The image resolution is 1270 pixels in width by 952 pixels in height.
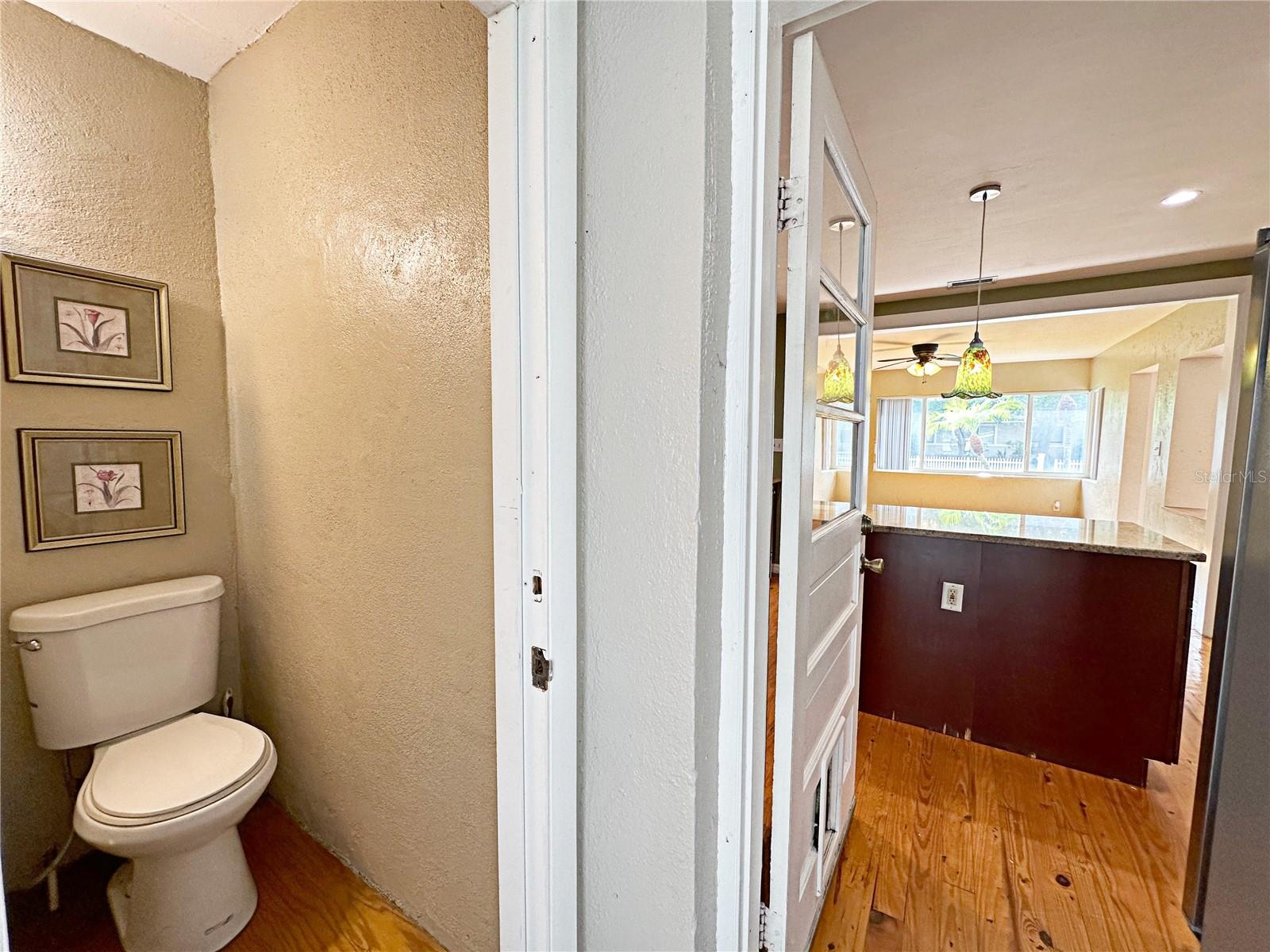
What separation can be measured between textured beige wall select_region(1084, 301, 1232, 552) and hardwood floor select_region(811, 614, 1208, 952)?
2341 millimetres

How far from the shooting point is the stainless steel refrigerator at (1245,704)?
108 cm

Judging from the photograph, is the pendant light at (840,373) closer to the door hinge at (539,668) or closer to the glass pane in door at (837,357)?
the glass pane in door at (837,357)

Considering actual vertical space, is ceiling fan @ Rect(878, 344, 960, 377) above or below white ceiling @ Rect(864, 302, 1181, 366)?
below

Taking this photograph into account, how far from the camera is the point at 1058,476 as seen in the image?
21.2 feet

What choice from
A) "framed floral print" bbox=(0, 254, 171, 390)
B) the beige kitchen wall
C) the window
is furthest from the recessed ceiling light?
the beige kitchen wall

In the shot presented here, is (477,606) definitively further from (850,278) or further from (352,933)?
(850,278)

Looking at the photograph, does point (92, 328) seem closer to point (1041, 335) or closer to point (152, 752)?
point (152, 752)

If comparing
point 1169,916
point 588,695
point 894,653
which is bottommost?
point 1169,916

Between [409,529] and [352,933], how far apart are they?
99 centimetres

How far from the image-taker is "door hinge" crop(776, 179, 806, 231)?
0.92 meters

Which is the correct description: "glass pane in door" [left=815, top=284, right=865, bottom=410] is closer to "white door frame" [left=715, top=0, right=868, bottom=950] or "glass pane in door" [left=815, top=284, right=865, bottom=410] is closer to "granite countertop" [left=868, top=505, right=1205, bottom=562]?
"white door frame" [left=715, top=0, right=868, bottom=950]

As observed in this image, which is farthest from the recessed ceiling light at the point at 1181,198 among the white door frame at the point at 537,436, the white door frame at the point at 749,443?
the white door frame at the point at 537,436

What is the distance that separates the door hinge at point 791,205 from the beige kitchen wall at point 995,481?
6.11 m

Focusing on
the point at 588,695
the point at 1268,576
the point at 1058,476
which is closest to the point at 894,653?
the point at 1268,576
